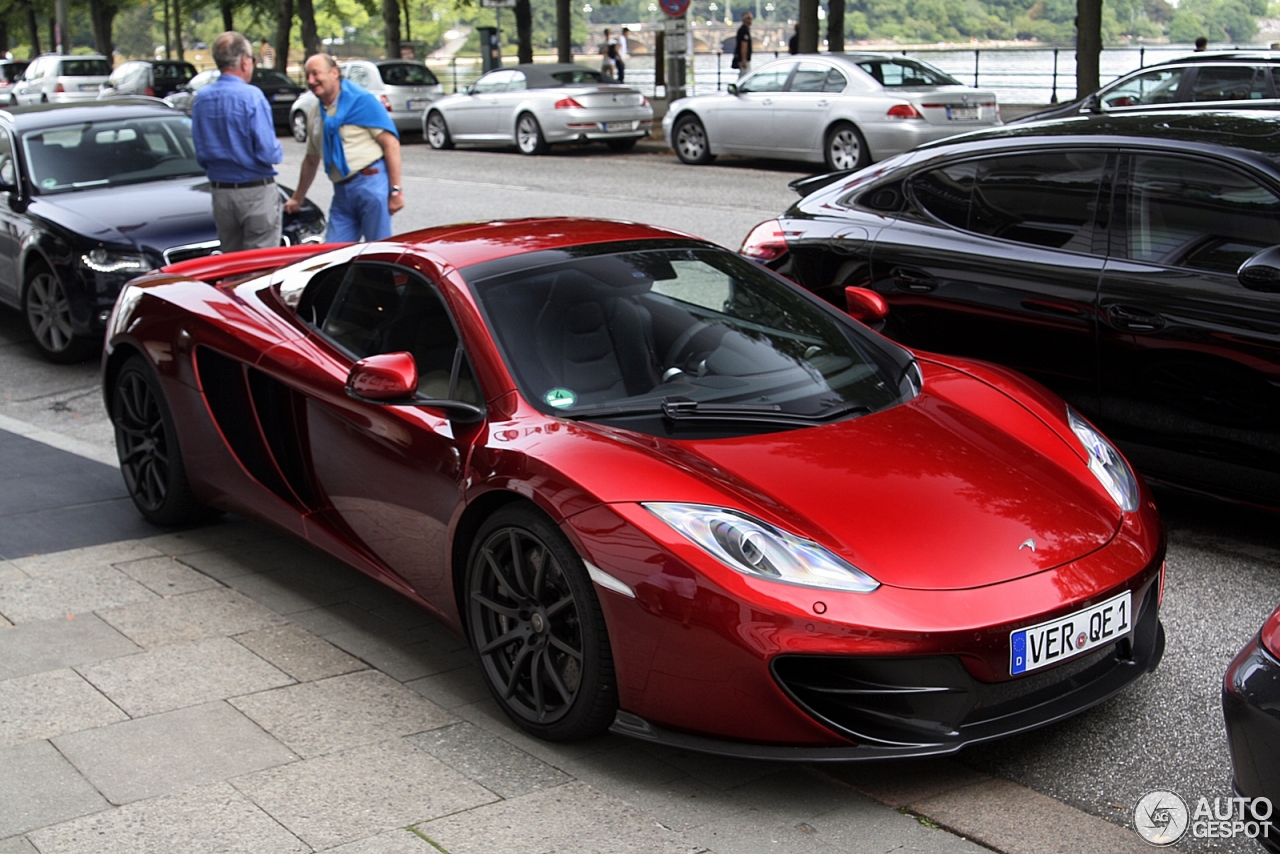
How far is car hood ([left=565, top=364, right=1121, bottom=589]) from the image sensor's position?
343cm

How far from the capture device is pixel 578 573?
352 centimetres

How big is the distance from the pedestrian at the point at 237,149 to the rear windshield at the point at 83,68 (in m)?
33.4

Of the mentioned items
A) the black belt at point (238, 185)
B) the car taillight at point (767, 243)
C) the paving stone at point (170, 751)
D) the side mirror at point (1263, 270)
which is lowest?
the paving stone at point (170, 751)

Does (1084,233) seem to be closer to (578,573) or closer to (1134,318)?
(1134,318)

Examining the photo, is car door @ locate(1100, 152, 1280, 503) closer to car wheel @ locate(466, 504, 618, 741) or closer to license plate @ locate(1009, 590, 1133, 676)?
license plate @ locate(1009, 590, 1133, 676)

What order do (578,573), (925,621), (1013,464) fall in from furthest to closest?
(1013,464) → (578,573) → (925,621)

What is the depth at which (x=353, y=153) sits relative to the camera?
9.05m

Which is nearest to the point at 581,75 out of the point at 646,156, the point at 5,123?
the point at 646,156

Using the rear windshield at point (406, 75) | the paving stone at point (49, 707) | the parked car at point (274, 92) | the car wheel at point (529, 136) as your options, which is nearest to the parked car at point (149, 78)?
the parked car at point (274, 92)

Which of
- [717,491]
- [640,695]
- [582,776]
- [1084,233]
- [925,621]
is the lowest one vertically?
[582,776]

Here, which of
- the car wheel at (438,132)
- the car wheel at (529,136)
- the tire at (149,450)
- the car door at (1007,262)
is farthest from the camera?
the car wheel at (438,132)

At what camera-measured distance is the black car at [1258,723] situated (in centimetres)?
263

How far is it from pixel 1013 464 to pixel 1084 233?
1.83 meters

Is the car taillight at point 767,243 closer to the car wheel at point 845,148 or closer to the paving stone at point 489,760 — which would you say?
the paving stone at point 489,760
